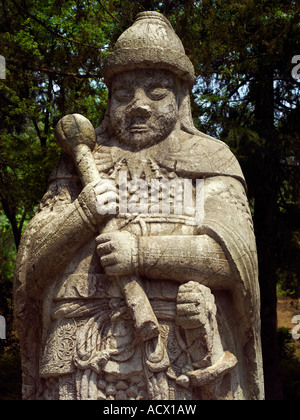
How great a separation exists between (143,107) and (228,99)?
609cm

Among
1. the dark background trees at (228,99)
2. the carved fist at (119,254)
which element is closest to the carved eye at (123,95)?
the carved fist at (119,254)

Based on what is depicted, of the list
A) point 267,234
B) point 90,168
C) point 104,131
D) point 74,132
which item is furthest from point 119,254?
point 267,234

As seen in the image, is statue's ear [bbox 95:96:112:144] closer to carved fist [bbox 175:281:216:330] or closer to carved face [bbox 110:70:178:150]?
carved face [bbox 110:70:178:150]

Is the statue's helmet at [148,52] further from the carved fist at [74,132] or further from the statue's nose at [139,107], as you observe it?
the carved fist at [74,132]

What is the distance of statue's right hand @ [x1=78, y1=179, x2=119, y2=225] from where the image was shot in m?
4.17

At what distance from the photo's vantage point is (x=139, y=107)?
14.5 ft

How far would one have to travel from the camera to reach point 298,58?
9.80 meters

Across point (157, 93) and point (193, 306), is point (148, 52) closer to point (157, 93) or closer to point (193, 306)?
point (157, 93)

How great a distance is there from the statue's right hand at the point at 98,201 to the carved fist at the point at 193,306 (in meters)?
0.81

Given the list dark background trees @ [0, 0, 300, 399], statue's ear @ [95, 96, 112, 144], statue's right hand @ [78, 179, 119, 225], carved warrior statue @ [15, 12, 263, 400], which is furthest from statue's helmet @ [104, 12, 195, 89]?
dark background trees @ [0, 0, 300, 399]

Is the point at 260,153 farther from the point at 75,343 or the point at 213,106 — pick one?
the point at 75,343

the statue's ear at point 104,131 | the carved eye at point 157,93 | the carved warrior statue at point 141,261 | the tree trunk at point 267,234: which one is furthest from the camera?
the tree trunk at point 267,234

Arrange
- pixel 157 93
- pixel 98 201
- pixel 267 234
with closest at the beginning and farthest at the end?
pixel 98 201 < pixel 157 93 < pixel 267 234

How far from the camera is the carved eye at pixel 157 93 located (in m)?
4.53
